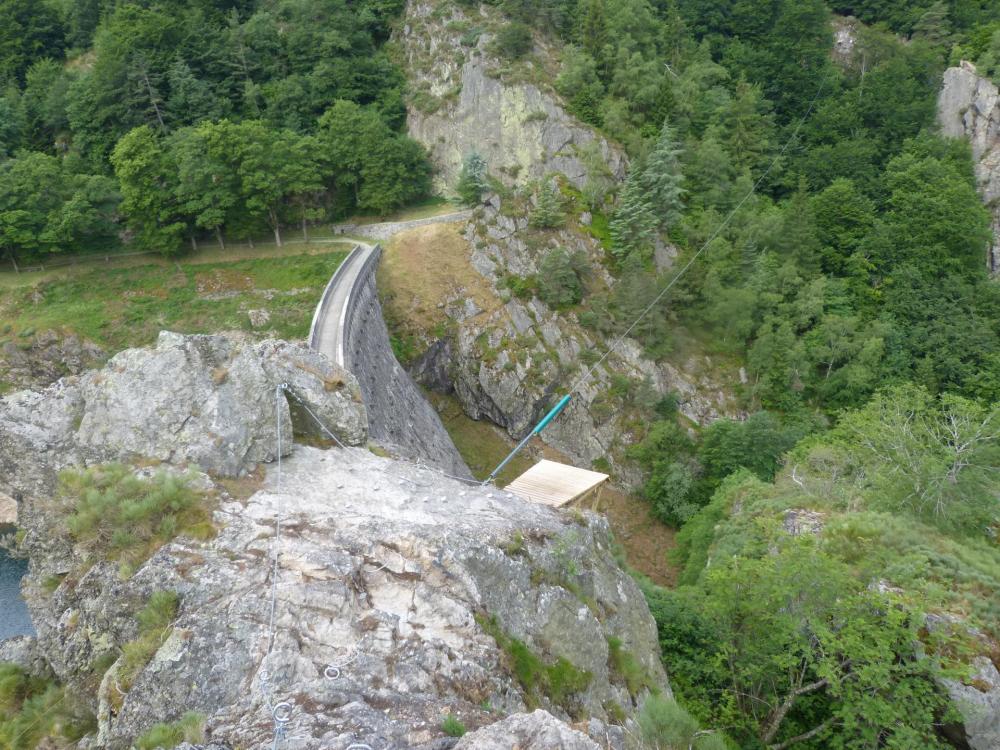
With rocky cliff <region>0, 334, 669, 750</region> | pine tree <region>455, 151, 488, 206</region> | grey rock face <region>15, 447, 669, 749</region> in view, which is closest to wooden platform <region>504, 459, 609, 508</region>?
rocky cliff <region>0, 334, 669, 750</region>

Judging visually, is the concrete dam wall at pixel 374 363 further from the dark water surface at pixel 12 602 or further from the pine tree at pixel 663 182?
the pine tree at pixel 663 182

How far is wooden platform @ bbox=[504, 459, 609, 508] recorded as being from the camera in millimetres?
13133

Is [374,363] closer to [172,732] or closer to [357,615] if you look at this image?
[357,615]

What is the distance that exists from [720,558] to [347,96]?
31.6m

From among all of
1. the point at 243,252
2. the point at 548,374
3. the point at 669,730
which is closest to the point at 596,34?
the point at 548,374

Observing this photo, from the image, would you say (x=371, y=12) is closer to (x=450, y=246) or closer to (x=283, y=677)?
(x=450, y=246)

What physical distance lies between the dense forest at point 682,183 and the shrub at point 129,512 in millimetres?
12771

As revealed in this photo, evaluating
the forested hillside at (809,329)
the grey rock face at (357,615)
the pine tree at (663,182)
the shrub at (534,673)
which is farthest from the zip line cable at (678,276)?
the shrub at (534,673)

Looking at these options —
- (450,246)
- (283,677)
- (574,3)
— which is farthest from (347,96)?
(283,677)

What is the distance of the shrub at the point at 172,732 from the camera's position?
249 inches

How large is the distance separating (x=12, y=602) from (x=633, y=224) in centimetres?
2904

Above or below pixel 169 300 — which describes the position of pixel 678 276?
below

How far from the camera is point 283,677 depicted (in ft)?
23.4

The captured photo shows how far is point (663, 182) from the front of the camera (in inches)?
1203
